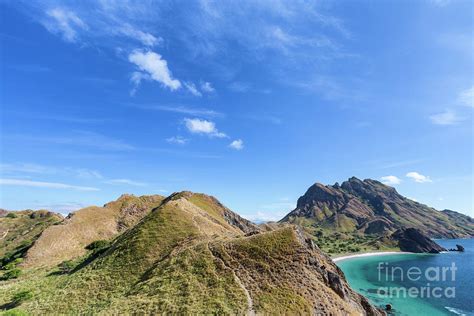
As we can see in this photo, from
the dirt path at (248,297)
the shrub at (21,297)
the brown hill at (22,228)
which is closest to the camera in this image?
the dirt path at (248,297)

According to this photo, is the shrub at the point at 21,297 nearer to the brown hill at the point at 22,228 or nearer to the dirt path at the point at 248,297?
the dirt path at the point at 248,297

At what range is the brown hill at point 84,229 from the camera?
92.6 m

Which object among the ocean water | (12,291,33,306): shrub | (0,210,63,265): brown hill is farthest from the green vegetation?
the ocean water

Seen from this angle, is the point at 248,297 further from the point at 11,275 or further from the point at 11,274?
the point at 11,274

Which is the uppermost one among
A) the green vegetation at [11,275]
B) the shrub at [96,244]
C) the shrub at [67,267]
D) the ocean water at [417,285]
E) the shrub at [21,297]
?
the shrub at [96,244]

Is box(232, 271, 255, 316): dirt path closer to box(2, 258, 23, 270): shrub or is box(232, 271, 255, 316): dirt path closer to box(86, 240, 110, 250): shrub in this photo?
box(86, 240, 110, 250): shrub

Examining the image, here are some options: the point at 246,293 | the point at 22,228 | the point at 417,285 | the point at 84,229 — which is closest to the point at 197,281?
the point at 246,293

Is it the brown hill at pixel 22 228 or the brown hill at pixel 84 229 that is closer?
the brown hill at pixel 84 229

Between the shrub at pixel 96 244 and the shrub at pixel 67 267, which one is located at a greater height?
the shrub at pixel 96 244

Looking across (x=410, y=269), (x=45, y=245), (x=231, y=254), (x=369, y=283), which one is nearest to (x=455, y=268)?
(x=410, y=269)

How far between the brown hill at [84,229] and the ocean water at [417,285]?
4082 inches

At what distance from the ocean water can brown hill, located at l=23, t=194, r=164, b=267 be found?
10369cm

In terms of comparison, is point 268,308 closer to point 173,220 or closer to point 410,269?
point 173,220

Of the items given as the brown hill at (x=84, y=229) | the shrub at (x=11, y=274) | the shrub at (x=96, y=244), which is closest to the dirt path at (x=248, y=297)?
the shrub at (x=11, y=274)
